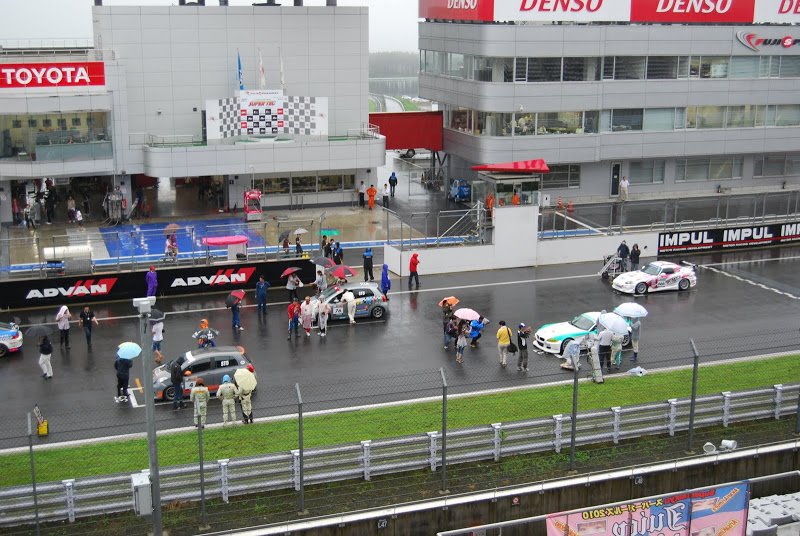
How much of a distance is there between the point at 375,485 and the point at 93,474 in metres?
5.54

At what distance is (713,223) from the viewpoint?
39156 mm

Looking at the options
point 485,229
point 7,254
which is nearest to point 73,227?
point 7,254

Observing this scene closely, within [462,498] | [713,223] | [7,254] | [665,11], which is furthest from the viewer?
[665,11]

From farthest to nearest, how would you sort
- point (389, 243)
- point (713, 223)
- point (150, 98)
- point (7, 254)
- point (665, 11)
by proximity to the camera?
1. point (665, 11)
2. point (150, 98)
3. point (713, 223)
4. point (389, 243)
5. point (7, 254)

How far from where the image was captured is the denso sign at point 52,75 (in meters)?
39.3

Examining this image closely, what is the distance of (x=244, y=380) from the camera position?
20828mm

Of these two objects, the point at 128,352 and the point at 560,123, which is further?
the point at 560,123

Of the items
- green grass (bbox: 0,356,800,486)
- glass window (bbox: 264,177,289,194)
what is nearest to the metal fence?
glass window (bbox: 264,177,289,194)

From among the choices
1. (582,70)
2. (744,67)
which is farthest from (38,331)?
(744,67)

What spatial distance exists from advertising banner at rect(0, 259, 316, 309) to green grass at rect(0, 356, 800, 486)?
34.8 feet

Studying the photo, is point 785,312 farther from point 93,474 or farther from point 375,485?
point 93,474

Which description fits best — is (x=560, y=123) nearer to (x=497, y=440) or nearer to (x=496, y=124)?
(x=496, y=124)

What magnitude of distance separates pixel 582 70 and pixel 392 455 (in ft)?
108

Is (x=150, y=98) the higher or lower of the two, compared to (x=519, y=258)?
higher
